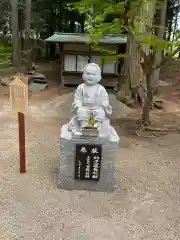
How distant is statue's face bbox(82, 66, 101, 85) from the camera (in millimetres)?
4133

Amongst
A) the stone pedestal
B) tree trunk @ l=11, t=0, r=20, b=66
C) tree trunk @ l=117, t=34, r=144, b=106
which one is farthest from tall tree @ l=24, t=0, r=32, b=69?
the stone pedestal

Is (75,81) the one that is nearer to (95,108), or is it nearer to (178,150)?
(178,150)

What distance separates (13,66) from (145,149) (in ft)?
26.8

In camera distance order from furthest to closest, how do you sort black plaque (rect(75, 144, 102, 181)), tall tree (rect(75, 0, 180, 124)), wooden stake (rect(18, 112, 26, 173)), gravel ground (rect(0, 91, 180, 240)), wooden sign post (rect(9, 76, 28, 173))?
tall tree (rect(75, 0, 180, 124))
wooden stake (rect(18, 112, 26, 173))
wooden sign post (rect(9, 76, 28, 173))
black plaque (rect(75, 144, 102, 181))
gravel ground (rect(0, 91, 180, 240))

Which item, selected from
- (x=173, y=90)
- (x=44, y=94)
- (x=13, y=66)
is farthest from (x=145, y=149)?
(x=13, y=66)

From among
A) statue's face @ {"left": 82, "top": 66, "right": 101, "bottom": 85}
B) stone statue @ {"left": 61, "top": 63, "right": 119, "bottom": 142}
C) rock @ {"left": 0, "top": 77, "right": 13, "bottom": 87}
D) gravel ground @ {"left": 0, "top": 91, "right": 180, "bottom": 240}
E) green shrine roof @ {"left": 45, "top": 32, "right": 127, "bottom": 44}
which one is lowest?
gravel ground @ {"left": 0, "top": 91, "right": 180, "bottom": 240}

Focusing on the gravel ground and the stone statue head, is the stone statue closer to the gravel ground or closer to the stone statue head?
the stone statue head

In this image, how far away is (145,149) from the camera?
5.93 metres

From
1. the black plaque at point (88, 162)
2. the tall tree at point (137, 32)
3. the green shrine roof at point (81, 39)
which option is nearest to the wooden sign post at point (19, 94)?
the black plaque at point (88, 162)

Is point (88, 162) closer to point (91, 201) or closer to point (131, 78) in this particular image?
point (91, 201)

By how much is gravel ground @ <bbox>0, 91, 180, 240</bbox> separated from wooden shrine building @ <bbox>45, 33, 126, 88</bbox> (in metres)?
4.58

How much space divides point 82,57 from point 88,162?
21.1ft

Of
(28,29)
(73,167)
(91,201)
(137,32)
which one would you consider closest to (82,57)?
(28,29)

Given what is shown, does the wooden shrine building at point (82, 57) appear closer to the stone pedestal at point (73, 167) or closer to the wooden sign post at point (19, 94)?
the wooden sign post at point (19, 94)
